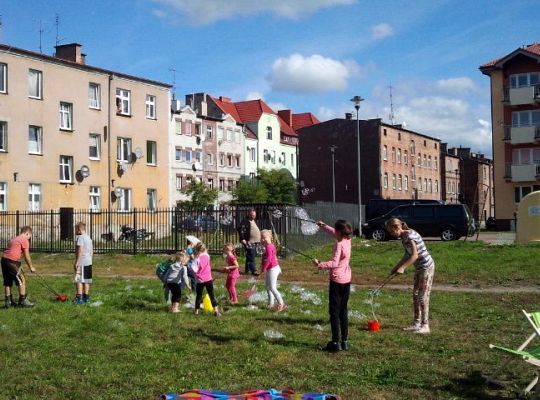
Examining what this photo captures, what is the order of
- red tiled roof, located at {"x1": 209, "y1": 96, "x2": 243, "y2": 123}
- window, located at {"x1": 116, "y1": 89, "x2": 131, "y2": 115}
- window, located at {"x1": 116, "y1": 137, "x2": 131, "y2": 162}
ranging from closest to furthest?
window, located at {"x1": 116, "y1": 89, "x2": 131, "y2": 115}
window, located at {"x1": 116, "y1": 137, "x2": 131, "y2": 162}
red tiled roof, located at {"x1": 209, "y1": 96, "x2": 243, "y2": 123}

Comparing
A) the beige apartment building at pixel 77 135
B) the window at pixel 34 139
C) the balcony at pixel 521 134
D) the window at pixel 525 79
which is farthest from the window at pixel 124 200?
the window at pixel 525 79

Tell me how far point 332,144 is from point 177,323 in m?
64.4

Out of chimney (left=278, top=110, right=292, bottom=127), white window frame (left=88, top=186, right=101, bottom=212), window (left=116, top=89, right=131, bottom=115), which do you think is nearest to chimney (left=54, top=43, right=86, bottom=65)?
window (left=116, top=89, right=131, bottom=115)

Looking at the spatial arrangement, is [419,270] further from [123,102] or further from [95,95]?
[123,102]

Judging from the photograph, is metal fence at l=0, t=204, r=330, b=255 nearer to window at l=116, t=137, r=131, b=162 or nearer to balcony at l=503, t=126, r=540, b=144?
window at l=116, t=137, r=131, b=162

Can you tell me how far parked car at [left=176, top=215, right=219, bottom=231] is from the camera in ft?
89.7

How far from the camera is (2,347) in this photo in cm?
924

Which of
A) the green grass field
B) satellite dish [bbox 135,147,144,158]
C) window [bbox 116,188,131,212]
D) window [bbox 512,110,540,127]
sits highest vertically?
window [bbox 512,110,540,127]

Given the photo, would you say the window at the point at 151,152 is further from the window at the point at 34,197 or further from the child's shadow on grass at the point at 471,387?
the child's shadow on grass at the point at 471,387

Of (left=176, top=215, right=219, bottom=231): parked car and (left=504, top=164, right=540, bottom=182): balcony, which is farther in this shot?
(left=504, top=164, right=540, bottom=182): balcony

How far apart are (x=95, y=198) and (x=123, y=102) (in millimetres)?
6598

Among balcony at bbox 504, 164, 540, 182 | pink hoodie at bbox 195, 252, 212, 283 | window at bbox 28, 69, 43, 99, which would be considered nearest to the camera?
pink hoodie at bbox 195, 252, 212, 283

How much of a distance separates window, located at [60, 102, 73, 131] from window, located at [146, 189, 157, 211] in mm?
7536

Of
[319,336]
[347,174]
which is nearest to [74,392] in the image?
[319,336]
